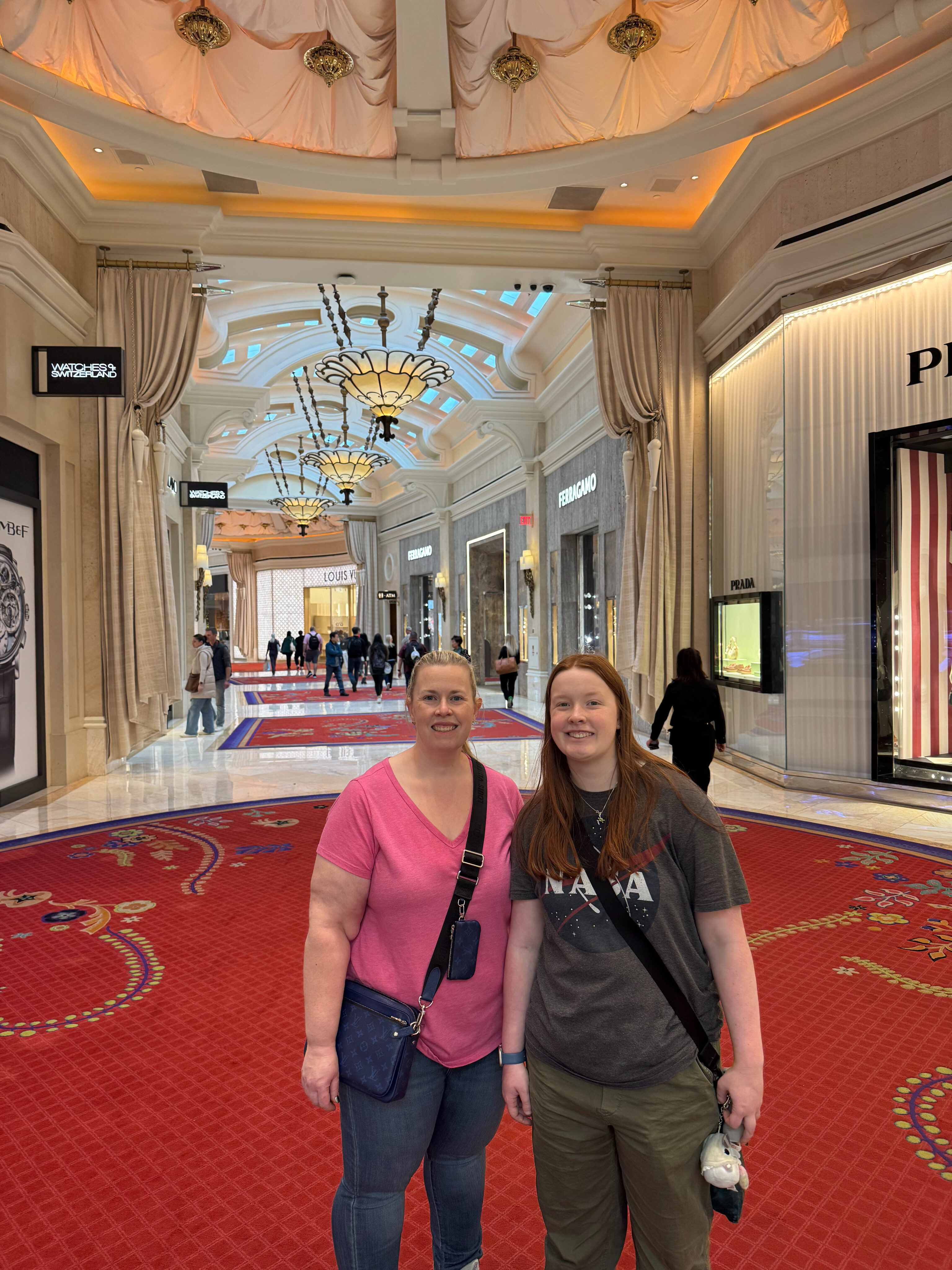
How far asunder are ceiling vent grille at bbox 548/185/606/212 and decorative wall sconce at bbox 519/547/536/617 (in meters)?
6.99

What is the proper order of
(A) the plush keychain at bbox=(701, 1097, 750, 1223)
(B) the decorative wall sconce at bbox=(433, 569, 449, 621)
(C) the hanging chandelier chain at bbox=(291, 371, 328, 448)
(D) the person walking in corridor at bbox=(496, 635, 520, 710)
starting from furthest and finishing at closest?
1. (B) the decorative wall sconce at bbox=(433, 569, 449, 621)
2. (C) the hanging chandelier chain at bbox=(291, 371, 328, 448)
3. (D) the person walking in corridor at bbox=(496, 635, 520, 710)
4. (A) the plush keychain at bbox=(701, 1097, 750, 1223)

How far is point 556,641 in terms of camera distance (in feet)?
46.0

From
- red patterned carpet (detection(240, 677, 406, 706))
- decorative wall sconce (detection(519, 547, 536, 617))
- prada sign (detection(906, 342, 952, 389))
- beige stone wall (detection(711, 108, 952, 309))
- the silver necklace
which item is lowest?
red patterned carpet (detection(240, 677, 406, 706))

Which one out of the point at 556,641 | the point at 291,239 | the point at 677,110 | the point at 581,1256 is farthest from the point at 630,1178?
the point at 556,641

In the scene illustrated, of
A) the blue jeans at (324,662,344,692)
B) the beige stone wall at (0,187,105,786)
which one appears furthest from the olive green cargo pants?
the blue jeans at (324,662,344,692)

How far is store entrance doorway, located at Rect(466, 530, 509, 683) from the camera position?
18.5 meters

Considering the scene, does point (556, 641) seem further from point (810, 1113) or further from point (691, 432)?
point (810, 1113)

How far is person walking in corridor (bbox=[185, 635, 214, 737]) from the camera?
1020 centimetres

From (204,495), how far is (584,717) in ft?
36.4

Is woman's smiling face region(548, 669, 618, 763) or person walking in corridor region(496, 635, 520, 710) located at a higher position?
woman's smiling face region(548, 669, 618, 763)

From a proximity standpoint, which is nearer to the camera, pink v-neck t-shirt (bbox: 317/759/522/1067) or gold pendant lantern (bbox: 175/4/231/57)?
pink v-neck t-shirt (bbox: 317/759/522/1067)

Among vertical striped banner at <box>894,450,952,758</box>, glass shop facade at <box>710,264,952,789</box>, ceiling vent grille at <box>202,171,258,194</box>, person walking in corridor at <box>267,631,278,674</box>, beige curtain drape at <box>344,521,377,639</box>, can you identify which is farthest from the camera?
beige curtain drape at <box>344,521,377,639</box>

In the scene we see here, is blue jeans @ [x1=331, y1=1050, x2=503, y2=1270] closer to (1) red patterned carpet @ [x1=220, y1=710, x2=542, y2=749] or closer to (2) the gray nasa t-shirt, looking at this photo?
(2) the gray nasa t-shirt

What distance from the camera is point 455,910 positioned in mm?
1408
